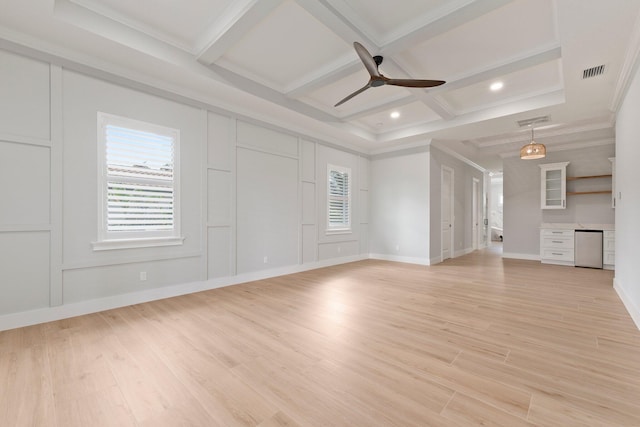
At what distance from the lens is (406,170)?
6641mm

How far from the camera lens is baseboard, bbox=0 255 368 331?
2.69 m

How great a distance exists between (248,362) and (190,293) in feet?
7.35

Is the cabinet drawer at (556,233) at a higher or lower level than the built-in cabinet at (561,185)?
lower

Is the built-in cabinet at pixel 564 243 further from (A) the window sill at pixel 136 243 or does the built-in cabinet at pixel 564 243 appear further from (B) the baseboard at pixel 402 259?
(A) the window sill at pixel 136 243

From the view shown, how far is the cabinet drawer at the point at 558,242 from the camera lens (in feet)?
20.6

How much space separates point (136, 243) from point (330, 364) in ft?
9.39

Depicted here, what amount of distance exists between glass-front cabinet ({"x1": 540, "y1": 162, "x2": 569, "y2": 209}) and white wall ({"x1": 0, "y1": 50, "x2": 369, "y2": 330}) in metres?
6.20

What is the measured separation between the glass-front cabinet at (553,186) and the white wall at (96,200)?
6.20 metres

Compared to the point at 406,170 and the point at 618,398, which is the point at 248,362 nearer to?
the point at 618,398

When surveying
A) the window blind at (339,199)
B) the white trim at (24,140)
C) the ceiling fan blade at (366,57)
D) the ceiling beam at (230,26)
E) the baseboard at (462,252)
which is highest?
the ceiling beam at (230,26)

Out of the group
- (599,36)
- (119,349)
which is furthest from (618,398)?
(119,349)

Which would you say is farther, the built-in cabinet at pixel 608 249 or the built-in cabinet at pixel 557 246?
the built-in cabinet at pixel 557 246

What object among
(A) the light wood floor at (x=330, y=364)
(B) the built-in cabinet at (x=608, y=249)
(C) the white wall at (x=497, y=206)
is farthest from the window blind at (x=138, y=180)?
(C) the white wall at (x=497, y=206)

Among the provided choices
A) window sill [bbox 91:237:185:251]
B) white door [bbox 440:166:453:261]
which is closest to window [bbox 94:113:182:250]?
window sill [bbox 91:237:185:251]
